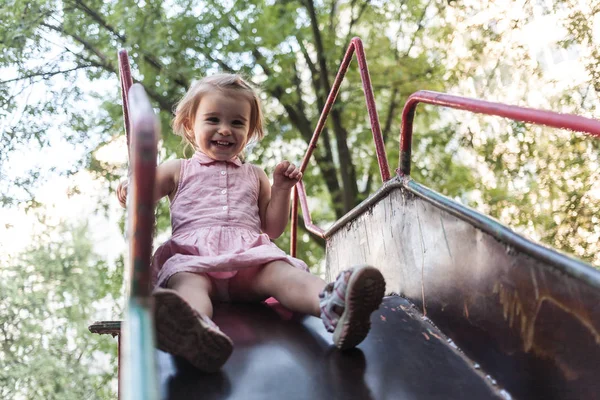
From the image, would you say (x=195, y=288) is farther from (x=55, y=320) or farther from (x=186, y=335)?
(x=55, y=320)

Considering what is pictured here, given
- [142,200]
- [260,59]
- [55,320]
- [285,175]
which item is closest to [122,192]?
[285,175]

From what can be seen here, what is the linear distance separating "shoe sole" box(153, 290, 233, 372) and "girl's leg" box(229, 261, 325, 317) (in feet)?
1.35

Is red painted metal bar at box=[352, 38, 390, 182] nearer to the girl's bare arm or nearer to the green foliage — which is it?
the girl's bare arm

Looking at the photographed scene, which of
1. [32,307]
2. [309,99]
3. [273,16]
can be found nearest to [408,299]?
[273,16]

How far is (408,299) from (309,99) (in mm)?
6262

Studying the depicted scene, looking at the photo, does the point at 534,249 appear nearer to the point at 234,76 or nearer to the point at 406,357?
the point at 406,357

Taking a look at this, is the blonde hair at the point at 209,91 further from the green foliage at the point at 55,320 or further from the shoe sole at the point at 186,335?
the green foliage at the point at 55,320

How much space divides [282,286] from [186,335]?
542 mm

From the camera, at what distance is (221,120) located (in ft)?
7.26

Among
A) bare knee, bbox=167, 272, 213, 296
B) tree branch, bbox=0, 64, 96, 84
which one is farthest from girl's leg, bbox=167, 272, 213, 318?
tree branch, bbox=0, 64, 96, 84

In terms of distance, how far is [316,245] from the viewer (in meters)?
7.72

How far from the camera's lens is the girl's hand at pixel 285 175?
2119mm

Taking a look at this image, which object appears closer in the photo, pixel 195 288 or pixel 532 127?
pixel 195 288

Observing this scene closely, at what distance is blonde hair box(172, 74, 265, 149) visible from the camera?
2244mm
